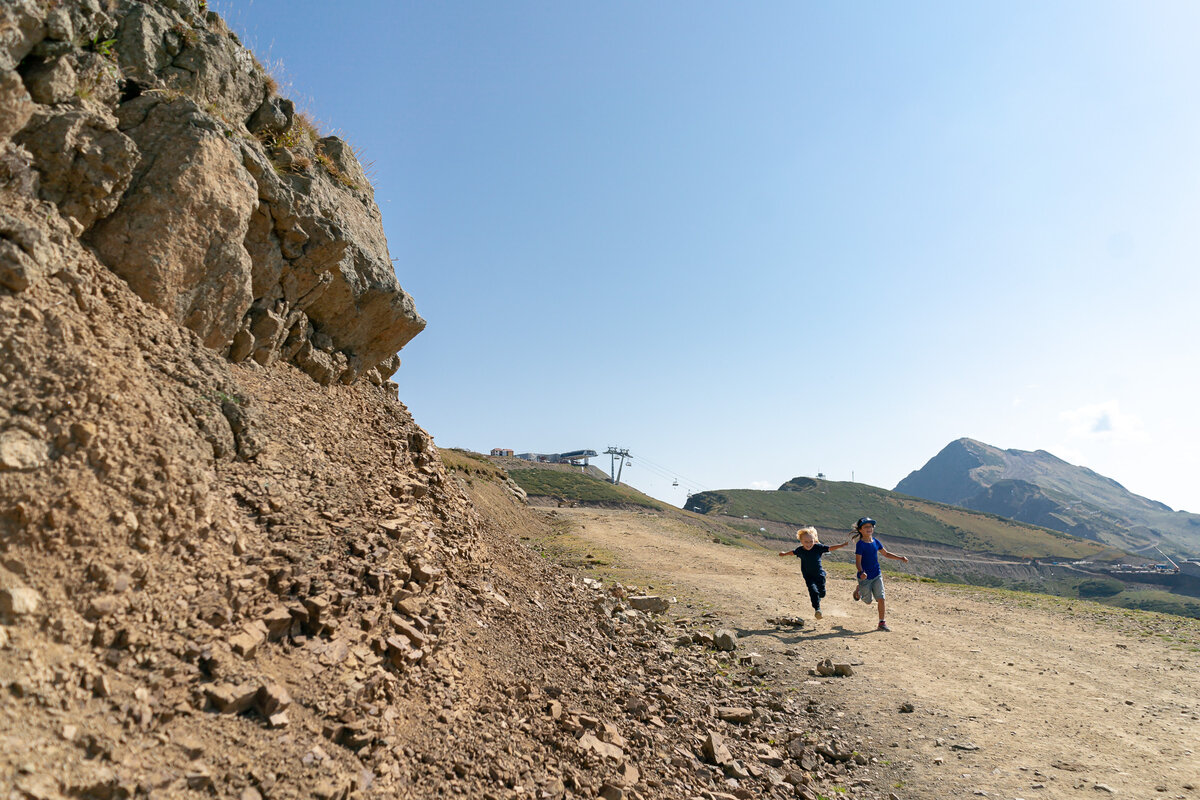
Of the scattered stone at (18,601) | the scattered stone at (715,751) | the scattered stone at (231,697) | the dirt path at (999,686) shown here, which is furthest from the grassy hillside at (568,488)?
the scattered stone at (18,601)

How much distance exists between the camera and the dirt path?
532 cm

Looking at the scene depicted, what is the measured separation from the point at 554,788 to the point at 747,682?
4478 millimetres

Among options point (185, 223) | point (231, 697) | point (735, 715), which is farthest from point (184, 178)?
point (735, 715)

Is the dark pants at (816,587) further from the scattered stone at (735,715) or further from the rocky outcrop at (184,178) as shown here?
the rocky outcrop at (184,178)

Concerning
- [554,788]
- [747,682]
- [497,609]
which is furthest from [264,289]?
[747,682]

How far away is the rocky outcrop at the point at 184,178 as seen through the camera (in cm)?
486

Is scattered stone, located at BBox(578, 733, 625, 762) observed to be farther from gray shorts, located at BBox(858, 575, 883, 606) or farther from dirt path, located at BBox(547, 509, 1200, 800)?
gray shorts, located at BBox(858, 575, 883, 606)

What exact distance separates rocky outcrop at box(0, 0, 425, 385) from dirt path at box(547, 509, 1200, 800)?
850cm

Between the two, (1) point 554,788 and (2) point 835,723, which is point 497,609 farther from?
(2) point 835,723

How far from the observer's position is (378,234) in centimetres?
1011

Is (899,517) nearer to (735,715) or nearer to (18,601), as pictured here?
(735,715)

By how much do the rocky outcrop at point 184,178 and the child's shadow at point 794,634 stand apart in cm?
856

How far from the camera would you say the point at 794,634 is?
1028 cm

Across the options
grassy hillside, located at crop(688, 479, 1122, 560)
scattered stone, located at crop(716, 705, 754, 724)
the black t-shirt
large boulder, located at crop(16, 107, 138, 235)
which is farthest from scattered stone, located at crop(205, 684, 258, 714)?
grassy hillside, located at crop(688, 479, 1122, 560)
